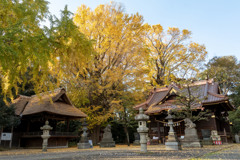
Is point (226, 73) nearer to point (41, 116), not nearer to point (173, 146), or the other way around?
point (173, 146)

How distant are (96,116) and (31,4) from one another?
12475 millimetres

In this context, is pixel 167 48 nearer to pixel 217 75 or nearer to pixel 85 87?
pixel 217 75

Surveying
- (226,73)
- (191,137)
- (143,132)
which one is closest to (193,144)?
(191,137)

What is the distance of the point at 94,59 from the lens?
1270 centimetres

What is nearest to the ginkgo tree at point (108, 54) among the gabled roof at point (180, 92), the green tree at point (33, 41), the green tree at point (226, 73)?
the gabled roof at point (180, 92)

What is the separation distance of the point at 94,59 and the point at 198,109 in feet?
32.5

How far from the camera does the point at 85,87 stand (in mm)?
15617

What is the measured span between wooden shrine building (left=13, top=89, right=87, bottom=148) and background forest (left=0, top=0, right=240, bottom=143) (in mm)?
1275

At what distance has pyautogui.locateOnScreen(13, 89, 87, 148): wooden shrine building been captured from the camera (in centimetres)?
1426

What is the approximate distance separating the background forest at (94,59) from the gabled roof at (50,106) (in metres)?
0.89

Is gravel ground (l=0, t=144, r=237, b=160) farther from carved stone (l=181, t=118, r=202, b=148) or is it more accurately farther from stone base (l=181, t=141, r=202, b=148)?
carved stone (l=181, t=118, r=202, b=148)

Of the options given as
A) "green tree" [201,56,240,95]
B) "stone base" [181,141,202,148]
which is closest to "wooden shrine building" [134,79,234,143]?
"stone base" [181,141,202,148]

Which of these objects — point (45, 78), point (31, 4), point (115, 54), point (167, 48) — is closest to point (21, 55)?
point (45, 78)

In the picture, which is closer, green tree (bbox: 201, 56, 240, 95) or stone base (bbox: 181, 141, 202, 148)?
stone base (bbox: 181, 141, 202, 148)
